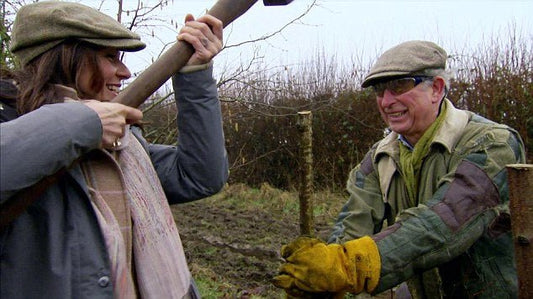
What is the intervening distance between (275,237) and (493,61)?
5.27 meters

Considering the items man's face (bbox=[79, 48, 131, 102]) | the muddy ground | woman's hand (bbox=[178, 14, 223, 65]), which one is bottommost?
the muddy ground

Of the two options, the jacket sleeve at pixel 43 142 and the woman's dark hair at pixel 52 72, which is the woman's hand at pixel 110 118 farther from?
the woman's dark hair at pixel 52 72

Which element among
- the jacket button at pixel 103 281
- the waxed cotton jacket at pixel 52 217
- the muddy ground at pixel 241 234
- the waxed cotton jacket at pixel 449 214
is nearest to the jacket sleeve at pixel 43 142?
the waxed cotton jacket at pixel 52 217

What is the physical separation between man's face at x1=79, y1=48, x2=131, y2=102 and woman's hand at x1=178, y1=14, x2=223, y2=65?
0.73ft

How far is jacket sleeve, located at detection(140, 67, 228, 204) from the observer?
1.82m

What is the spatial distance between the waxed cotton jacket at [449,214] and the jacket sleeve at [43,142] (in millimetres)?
1225

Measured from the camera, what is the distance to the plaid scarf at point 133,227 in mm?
1504

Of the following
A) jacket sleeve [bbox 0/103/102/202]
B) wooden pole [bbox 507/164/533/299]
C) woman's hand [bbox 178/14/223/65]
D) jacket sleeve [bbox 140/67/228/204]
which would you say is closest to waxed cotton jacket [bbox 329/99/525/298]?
wooden pole [bbox 507/164/533/299]

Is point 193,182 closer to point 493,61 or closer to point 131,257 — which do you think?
point 131,257

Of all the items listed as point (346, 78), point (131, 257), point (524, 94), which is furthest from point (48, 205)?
point (346, 78)

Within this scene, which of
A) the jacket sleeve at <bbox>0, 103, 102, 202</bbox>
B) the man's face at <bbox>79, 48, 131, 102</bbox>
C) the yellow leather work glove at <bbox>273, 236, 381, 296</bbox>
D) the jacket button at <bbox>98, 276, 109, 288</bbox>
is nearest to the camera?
the jacket sleeve at <bbox>0, 103, 102, 202</bbox>

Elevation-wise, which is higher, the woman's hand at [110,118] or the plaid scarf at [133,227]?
the woman's hand at [110,118]

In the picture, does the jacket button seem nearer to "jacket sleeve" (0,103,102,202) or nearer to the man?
"jacket sleeve" (0,103,102,202)

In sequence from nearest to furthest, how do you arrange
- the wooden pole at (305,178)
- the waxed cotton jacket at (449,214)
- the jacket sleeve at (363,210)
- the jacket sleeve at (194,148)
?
the jacket sleeve at (194,148) < the waxed cotton jacket at (449,214) < the jacket sleeve at (363,210) < the wooden pole at (305,178)
